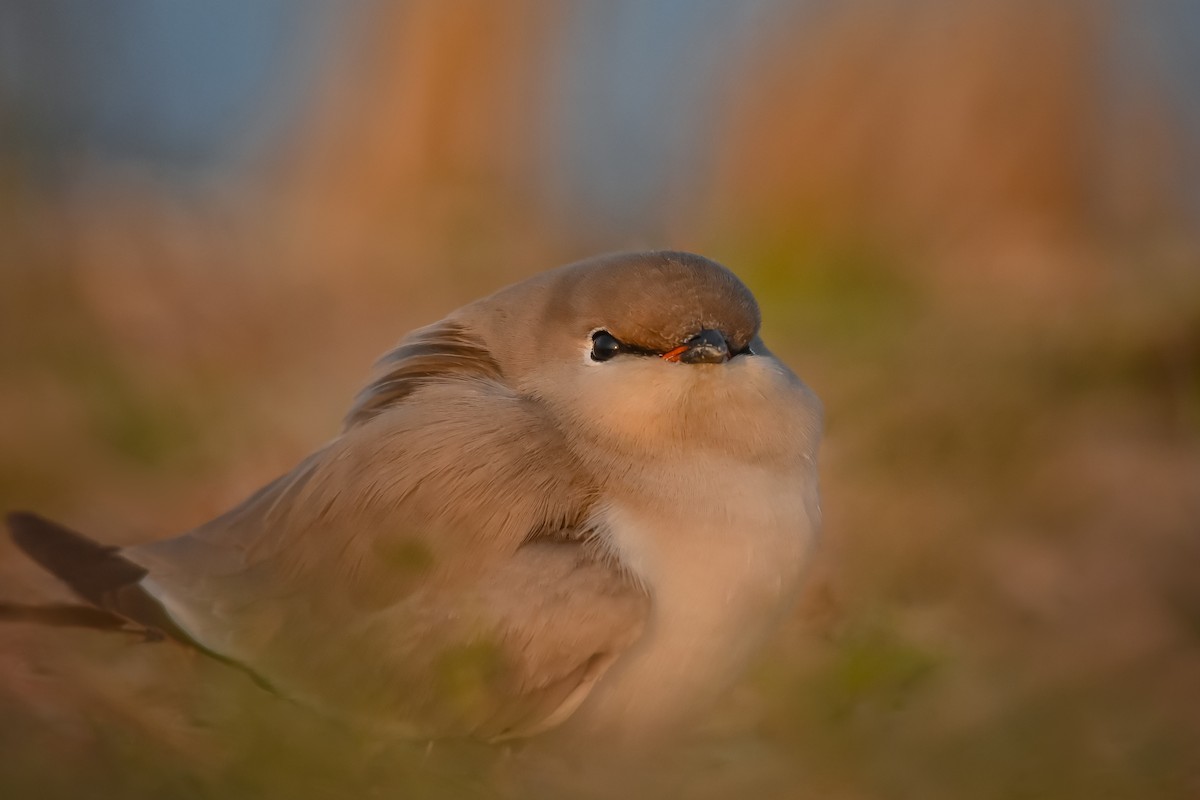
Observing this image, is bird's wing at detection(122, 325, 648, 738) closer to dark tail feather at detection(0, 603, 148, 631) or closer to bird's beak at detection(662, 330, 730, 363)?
dark tail feather at detection(0, 603, 148, 631)

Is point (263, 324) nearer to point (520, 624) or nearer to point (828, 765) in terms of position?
point (520, 624)

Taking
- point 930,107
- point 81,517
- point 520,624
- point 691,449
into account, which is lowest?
point 81,517

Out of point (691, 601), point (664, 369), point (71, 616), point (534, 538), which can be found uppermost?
point (664, 369)

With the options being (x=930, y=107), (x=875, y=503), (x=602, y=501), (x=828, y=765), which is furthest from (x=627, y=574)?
(x=930, y=107)

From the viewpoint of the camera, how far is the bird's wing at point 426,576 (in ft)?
9.30

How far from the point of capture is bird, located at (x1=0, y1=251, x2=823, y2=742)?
287 centimetres

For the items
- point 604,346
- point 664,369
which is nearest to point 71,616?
point 604,346

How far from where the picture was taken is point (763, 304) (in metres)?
5.68

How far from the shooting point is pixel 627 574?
292cm

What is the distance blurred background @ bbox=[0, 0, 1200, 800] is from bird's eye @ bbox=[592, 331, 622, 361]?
774 mm

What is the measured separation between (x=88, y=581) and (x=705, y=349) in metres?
1.47

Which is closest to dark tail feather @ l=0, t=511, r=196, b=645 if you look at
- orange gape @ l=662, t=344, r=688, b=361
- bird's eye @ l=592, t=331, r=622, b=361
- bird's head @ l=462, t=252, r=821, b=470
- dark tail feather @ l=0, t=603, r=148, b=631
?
dark tail feather @ l=0, t=603, r=148, b=631

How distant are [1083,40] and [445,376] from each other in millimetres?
4294

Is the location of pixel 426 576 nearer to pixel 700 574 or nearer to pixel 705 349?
pixel 700 574
